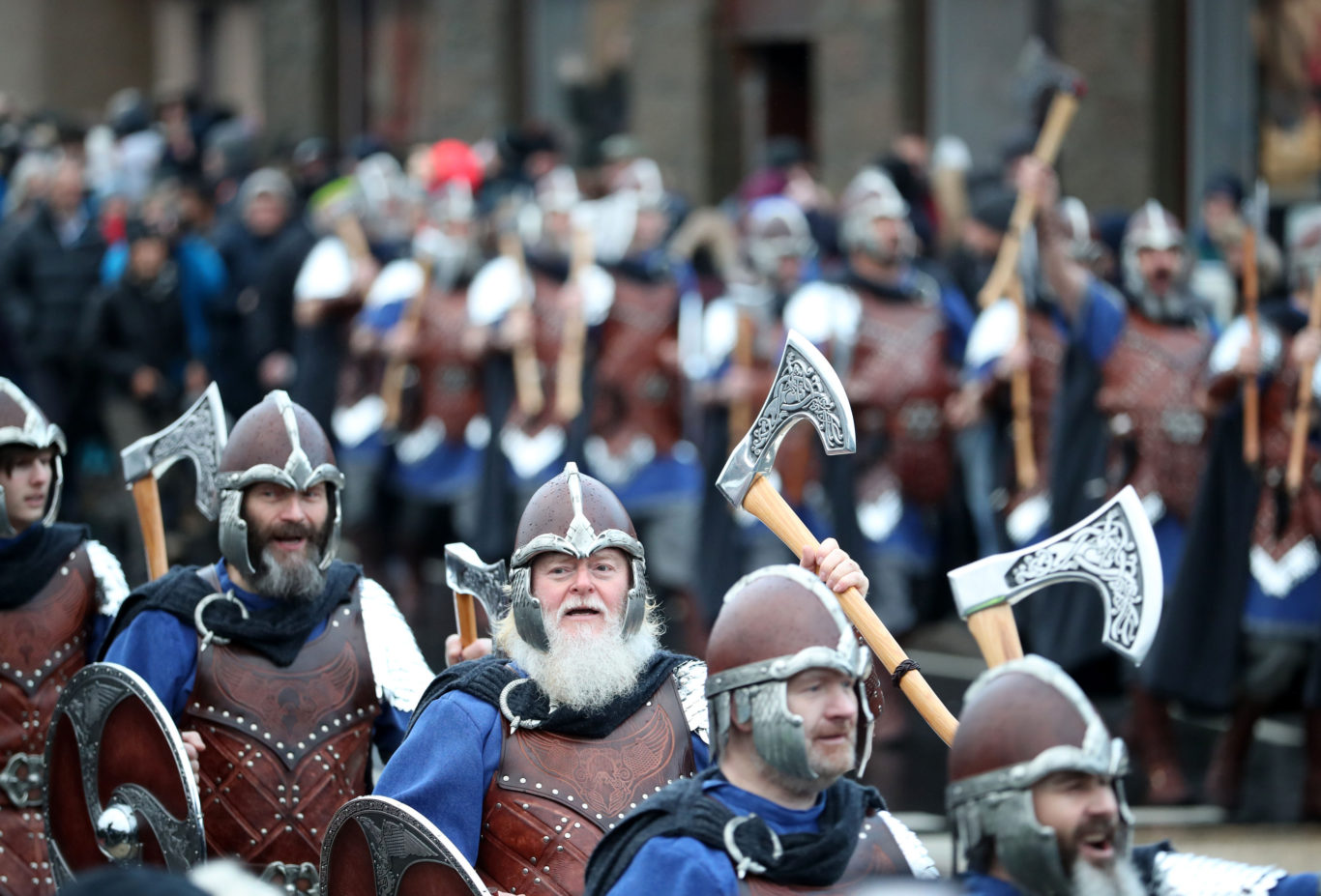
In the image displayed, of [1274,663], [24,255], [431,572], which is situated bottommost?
[431,572]

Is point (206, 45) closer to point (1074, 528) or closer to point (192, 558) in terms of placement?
point (192, 558)

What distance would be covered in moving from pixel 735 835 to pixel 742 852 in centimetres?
3

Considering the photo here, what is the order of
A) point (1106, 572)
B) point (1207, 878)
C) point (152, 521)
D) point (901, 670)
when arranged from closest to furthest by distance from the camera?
point (1207, 878), point (1106, 572), point (901, 670), point (152, 521)

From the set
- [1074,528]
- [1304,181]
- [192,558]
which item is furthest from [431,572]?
[1074,528]

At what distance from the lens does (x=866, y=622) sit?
3955mm

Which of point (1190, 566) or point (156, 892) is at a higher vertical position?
point (156, 892)

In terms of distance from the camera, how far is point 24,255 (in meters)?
12.4

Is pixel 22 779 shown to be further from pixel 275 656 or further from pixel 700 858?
pixel 700 858

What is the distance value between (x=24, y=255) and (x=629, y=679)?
29.8 feet

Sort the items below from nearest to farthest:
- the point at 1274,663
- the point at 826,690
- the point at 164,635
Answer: the point at 826,690 < the point at 164,635 < the point at 1274,663

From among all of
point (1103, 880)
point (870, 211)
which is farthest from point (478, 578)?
point (870, 211)

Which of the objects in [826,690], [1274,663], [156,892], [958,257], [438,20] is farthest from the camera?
[438,20]

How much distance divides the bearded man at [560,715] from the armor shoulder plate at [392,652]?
1.83ft

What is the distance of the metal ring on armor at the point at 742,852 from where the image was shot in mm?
3266
